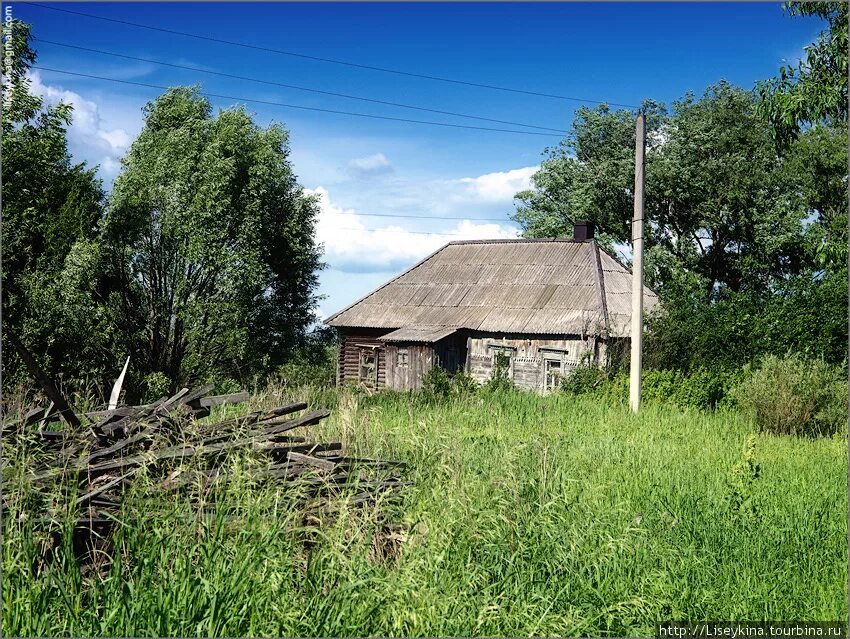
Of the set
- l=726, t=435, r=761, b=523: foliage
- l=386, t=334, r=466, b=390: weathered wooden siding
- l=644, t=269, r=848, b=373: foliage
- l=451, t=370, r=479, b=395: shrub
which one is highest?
l=644, t=269, r=848, b=373: foliage

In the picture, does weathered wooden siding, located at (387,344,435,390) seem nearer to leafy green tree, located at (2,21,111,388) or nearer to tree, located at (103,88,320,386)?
tree, located at (103,88,320,386)

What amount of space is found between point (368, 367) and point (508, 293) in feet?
17.3

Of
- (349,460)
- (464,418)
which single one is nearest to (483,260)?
(464,418)

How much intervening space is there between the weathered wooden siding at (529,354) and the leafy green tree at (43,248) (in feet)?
34.5

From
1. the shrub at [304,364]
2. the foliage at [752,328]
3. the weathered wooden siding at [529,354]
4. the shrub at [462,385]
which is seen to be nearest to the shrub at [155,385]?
the shrub at [304,364]

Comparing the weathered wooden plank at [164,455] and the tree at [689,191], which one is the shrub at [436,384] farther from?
the tree at [689,191]

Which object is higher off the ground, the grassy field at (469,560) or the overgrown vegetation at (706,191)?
Answer: the overgrown vegetation at (706,191)

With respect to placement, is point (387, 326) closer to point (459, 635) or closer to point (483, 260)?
point (483, 260)

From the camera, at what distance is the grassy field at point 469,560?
452cm

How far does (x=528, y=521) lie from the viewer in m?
6.41

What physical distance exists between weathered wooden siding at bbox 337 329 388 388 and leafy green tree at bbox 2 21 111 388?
24.0ft

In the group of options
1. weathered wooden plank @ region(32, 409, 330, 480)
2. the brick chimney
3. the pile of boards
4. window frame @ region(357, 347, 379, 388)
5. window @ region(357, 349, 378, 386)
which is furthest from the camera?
window @ region(357, 349, 378, 386)

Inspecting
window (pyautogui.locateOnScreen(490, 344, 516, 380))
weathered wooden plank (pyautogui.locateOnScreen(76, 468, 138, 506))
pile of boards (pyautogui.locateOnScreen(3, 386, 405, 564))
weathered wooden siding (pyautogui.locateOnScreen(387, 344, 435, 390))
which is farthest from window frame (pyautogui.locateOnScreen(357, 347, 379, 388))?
weathered wooden plank (pyautogui.locateOnScreen(76, 468, 138, 506))

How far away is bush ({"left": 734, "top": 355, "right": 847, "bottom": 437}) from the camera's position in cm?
1316
